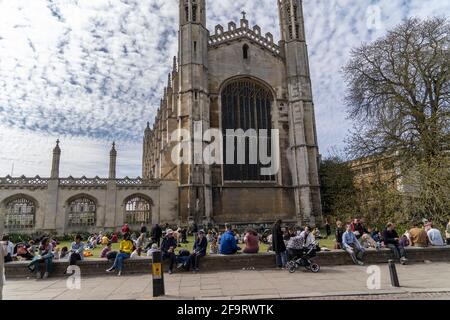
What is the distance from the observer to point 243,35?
28453 mm

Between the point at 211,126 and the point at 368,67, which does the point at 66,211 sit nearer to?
the point at 211,126

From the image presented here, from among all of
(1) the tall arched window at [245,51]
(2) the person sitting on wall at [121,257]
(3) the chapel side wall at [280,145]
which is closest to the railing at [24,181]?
(3) the chapel side wall at [280,145]

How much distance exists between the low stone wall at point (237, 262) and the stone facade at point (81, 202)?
51.2 feet

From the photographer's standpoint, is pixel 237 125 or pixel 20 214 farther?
pixel 237 125

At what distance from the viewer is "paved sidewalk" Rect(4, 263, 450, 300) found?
6000mm

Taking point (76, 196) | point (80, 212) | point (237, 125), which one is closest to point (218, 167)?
point (237, 125)

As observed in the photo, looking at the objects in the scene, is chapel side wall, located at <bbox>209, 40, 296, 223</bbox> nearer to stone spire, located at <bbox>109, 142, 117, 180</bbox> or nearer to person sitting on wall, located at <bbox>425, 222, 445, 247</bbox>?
stone spire, located at <bbox>109, 142, 117, 180</bbox>

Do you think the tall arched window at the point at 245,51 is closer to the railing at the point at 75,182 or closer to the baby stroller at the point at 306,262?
the railing at the point at 75,182

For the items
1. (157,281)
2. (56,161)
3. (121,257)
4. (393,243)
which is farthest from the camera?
(56,161)

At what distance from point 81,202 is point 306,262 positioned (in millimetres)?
20999

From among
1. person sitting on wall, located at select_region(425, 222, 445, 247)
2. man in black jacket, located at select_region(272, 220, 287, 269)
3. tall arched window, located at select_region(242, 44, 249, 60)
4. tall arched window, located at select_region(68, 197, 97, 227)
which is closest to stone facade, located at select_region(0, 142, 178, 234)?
tall arched window, located at select_region(68, 197, 97, 227)

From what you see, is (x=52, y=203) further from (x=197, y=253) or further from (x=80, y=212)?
(x=197, y=253)

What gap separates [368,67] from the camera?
A: 17969 mm

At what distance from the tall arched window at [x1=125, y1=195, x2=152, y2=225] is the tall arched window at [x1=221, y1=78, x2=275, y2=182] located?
22.3ft
